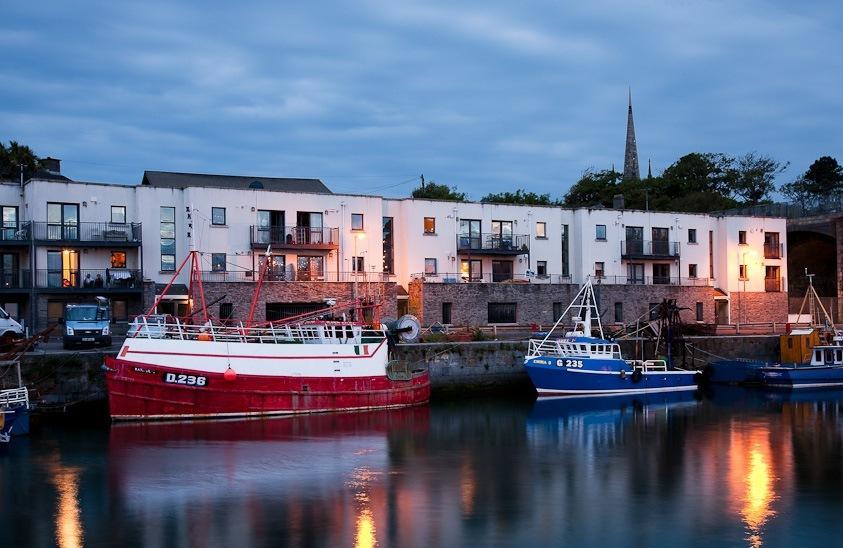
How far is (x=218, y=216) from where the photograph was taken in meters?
49.8

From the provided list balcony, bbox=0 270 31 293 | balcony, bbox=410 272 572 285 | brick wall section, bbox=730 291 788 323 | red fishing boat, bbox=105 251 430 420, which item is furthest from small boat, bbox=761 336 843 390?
balcony, bbox=0 270 31 293

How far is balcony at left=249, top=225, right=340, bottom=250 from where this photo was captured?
50625 mm

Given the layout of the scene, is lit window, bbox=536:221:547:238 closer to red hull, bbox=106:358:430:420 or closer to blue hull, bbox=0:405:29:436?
red hull, bbox=106:358:430:420

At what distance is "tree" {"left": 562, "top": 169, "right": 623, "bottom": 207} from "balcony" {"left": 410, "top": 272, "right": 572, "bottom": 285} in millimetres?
29779

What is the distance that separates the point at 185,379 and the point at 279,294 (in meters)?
16.8

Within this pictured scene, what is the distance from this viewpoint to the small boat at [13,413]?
28.6 metres

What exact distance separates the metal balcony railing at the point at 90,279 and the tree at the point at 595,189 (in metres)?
51.5

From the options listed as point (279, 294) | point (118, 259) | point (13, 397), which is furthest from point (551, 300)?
point (13, 397)

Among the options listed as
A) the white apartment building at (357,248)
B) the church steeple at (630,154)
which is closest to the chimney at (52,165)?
the white apartment building at (357,248)

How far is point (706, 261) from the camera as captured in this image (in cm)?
6425

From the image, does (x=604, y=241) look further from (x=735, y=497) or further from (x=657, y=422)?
(x=735, y=497)

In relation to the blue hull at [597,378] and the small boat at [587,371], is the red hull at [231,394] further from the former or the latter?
the small boat at [587,371]

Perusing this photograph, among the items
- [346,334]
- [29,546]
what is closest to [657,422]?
[346,334]

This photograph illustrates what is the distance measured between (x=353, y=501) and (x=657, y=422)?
1804 centimetres
